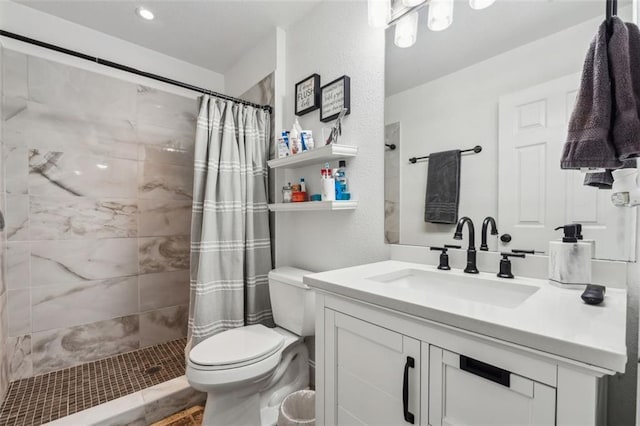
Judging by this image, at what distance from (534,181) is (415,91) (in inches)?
24.6

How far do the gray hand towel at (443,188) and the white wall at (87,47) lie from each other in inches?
85.0

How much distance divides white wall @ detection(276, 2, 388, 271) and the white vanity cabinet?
0.58 meters

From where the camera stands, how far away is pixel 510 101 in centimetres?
100

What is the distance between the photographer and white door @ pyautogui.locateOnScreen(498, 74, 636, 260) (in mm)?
835

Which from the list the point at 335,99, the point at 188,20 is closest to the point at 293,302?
the point at 335,99

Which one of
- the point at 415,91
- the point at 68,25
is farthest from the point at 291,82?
the point at 68,25

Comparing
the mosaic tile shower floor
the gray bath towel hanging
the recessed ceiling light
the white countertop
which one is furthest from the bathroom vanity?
the recessed ceiling light

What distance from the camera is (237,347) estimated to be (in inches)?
54.8

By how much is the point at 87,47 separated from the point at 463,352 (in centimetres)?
277

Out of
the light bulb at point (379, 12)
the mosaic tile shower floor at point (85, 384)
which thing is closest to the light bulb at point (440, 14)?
the light bulb at point (379, 12)

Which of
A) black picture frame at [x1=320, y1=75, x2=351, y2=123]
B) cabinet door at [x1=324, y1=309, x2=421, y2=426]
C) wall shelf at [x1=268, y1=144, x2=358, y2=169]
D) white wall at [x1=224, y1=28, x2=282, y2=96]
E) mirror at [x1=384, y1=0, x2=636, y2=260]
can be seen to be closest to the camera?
cabinet door at [x1=324, y1=309, x2=421, y2=426]

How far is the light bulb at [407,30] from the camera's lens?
128 cm

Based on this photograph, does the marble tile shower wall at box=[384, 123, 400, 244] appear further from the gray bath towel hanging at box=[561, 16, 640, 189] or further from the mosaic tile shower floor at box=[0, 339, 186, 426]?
the mosaic tile shower floor at box=[0, 339, 186, 426]

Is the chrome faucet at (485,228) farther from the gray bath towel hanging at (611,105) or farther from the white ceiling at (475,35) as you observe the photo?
the white ceiling at (475,35)
